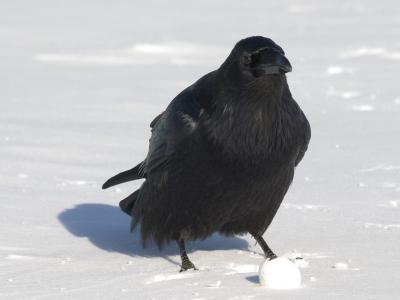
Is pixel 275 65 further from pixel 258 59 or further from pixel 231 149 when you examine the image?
pixel 231 149

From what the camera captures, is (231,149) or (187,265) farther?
(187,265)

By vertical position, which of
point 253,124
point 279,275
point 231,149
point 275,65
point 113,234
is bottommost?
point 113,234

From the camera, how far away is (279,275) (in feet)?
15.6

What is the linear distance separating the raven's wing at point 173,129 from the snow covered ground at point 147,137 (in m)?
0.52

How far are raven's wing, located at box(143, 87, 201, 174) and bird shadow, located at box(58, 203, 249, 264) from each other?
436mm

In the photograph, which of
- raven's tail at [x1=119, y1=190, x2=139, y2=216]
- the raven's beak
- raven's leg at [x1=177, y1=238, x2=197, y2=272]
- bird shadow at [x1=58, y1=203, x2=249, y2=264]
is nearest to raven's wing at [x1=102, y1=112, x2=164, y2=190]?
raven's tail at [x1=119, y1=190, x2=139, y2=216]

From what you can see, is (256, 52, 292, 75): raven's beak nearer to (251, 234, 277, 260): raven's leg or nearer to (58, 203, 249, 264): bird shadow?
(251, 234, 277, 260): raven's leg

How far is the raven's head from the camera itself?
5273 mm

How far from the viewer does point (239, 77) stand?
5504 mm

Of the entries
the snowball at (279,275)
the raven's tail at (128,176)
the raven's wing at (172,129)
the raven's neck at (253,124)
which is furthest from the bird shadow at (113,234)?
the snowball at (279,275)

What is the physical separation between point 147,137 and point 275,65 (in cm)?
388

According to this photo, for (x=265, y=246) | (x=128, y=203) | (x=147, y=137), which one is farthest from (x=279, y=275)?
(x=147, y=137)

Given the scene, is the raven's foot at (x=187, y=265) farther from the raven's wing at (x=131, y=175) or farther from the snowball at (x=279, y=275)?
the raven's wing at (x=131, y=175)

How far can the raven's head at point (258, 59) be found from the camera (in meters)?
5.27
